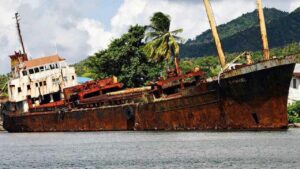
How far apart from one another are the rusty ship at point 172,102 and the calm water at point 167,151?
199 cm

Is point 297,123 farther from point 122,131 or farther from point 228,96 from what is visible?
point 122,131

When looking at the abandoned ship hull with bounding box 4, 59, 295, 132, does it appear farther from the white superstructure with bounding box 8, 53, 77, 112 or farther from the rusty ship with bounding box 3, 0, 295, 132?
the white superstructure with bounding box 8, 53, 77, 112

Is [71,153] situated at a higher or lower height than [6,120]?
lower

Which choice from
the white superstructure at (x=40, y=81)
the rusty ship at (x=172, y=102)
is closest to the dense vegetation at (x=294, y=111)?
the rusty ship at (x=172, y=102)

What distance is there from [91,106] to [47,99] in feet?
36.3

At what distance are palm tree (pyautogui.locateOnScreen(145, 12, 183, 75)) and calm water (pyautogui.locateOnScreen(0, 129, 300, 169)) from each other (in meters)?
16.4

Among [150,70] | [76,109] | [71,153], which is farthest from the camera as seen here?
[150,70]

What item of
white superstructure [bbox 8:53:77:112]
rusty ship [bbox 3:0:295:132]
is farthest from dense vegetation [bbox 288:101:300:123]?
white superstructure [bbox 8:53:77:112]

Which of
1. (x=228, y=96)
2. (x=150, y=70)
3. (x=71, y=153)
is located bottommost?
(x=71, y=153)

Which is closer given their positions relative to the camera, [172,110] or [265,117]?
[265,117]

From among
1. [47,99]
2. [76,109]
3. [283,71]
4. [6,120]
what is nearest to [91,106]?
[76,109]

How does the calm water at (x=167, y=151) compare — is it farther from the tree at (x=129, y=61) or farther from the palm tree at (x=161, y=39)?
the tree at (x=129, y=61)

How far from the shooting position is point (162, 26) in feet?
237

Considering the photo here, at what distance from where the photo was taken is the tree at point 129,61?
290ft
